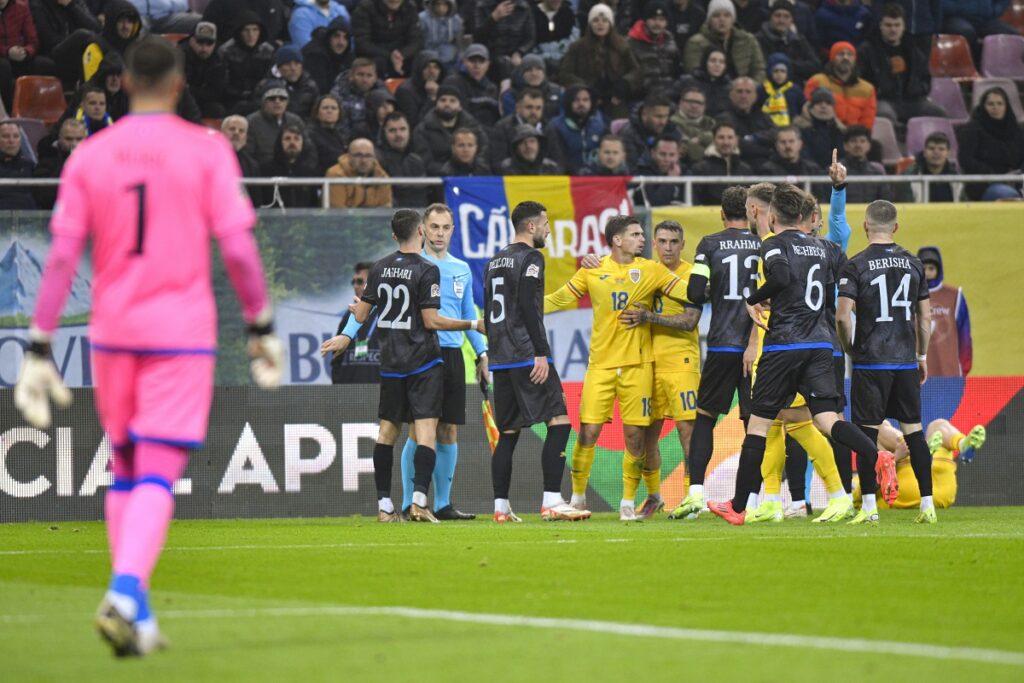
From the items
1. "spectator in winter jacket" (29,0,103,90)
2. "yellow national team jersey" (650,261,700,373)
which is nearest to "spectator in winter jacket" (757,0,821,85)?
"spectator in winter jacket" (29,0,103,90)

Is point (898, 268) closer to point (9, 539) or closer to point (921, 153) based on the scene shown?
point (9, 539)

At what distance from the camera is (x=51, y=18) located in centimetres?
2012

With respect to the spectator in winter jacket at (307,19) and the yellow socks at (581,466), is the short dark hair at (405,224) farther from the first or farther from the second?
the spectator in winter jacket at (307,19)

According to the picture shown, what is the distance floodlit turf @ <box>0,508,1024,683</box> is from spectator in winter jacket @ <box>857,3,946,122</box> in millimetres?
11788

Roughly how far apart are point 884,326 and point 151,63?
8011mm

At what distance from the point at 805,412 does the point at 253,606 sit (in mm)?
6873

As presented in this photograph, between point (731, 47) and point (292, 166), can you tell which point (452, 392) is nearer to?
point (292, 166)

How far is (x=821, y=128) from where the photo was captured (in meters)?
21.7

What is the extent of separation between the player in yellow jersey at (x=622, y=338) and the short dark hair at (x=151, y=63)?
25.6 ft

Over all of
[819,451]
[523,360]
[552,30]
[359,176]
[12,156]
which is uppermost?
[552,30]

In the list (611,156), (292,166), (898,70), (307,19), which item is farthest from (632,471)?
(898,70)

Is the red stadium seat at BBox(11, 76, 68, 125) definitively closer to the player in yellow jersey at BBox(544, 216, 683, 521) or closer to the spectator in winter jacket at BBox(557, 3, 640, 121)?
the spectator in winter jacket at BBox(557, 3, 640, 121)

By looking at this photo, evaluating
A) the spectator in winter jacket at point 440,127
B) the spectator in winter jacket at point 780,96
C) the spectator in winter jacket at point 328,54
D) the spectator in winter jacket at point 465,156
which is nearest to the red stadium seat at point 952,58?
the spectator in winter jacket at point 780,96

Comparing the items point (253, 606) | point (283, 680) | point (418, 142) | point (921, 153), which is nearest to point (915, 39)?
point (921, 153)
